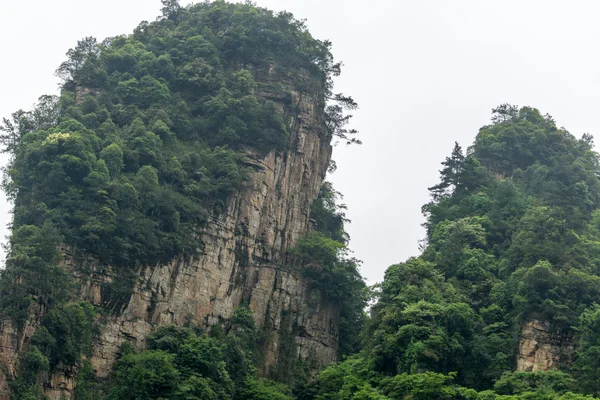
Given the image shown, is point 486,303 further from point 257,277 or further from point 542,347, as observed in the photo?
point 257,277

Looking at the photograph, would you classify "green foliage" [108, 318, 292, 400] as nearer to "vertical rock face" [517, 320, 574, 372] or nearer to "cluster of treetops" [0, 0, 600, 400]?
"cluster of treetops" [0, 0, 600, 400]

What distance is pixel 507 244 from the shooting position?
164 ft

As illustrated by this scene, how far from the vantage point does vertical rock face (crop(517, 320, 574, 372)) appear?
41.3 meters

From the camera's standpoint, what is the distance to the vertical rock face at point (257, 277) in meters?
43.1

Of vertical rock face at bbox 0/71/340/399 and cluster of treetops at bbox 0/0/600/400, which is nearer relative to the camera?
cluster of treetops at bbox 0/0/600/400

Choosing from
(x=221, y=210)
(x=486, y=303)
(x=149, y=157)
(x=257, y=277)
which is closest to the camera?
(x=486, y=303)

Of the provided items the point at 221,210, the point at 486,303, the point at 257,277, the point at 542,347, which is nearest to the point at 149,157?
the point at 221,210

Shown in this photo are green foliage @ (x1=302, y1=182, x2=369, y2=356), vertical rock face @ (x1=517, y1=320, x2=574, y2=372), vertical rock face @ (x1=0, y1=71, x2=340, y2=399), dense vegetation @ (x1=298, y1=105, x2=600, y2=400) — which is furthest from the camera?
green foliage @ (x1=302, y1=182, x2=369, y2=356)

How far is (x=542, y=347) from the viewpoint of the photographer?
4169 centimetres

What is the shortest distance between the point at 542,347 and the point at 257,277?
15528 millimetres

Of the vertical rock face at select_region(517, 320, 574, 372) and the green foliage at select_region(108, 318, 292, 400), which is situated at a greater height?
the vertical rock face at select_region(517, 320, 574, 372)

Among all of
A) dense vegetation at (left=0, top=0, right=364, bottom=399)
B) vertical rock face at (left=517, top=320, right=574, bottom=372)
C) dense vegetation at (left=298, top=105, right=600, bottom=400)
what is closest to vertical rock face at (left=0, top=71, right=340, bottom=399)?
dense vegetation at (left=0, top=0, right=364, bottom=399)

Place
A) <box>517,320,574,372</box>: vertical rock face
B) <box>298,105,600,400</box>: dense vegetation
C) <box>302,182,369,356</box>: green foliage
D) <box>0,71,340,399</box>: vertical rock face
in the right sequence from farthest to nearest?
1. <box>302,182,369,356</box>: green foliage
2. <box>0,71,340,399</box>: vertical rock face
3. <box>517,320,574,372</box>: vertical rock face
4. <box>298,105,600,400</box>: dense vegetation

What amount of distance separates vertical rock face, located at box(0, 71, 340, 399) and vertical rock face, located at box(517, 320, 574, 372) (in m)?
12.5
